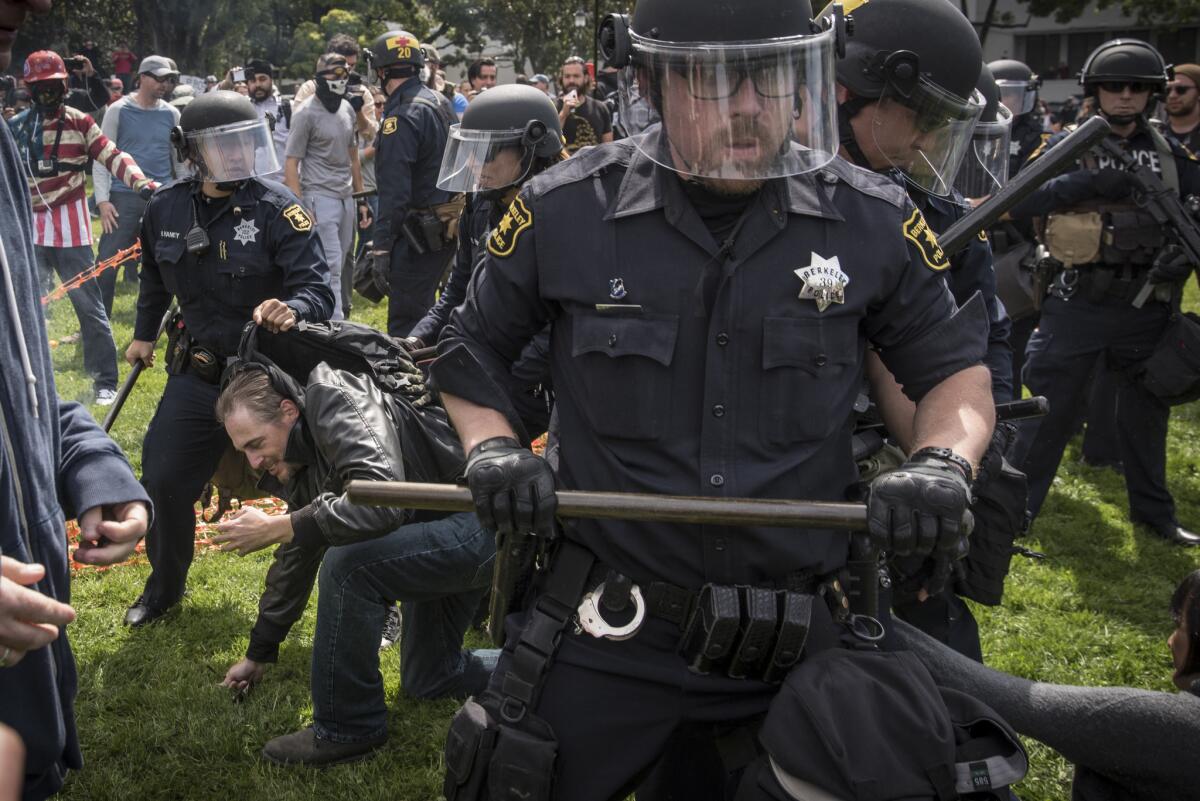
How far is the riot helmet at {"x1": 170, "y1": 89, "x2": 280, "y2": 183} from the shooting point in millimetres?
4836

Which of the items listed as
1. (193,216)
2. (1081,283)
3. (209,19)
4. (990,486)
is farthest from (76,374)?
(209,19)

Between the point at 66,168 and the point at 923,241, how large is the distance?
7.46 metres

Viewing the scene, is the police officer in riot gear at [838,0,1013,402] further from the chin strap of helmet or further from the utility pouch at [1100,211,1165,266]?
the utility pouch at [1100,211,1165,266]

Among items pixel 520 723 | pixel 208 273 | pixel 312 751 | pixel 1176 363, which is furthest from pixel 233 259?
pixel 1176 363

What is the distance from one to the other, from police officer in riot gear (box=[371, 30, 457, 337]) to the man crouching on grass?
3635 millimetres

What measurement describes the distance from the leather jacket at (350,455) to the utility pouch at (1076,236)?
353 centimetres

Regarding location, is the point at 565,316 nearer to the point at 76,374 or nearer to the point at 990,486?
the point at 990,486

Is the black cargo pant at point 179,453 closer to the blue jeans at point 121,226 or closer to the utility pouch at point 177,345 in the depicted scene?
the utility pouch at point 177,345

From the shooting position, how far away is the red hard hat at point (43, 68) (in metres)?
8.43

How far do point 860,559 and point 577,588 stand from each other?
606 millimetres

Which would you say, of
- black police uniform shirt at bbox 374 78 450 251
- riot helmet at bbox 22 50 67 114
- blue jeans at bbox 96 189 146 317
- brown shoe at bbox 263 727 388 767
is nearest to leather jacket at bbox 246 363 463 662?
brown shoe at bbox 263 727 388 767

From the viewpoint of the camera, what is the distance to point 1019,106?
7.73 m

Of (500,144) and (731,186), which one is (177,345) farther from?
(731,186)

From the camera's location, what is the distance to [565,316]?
7.99 feet
